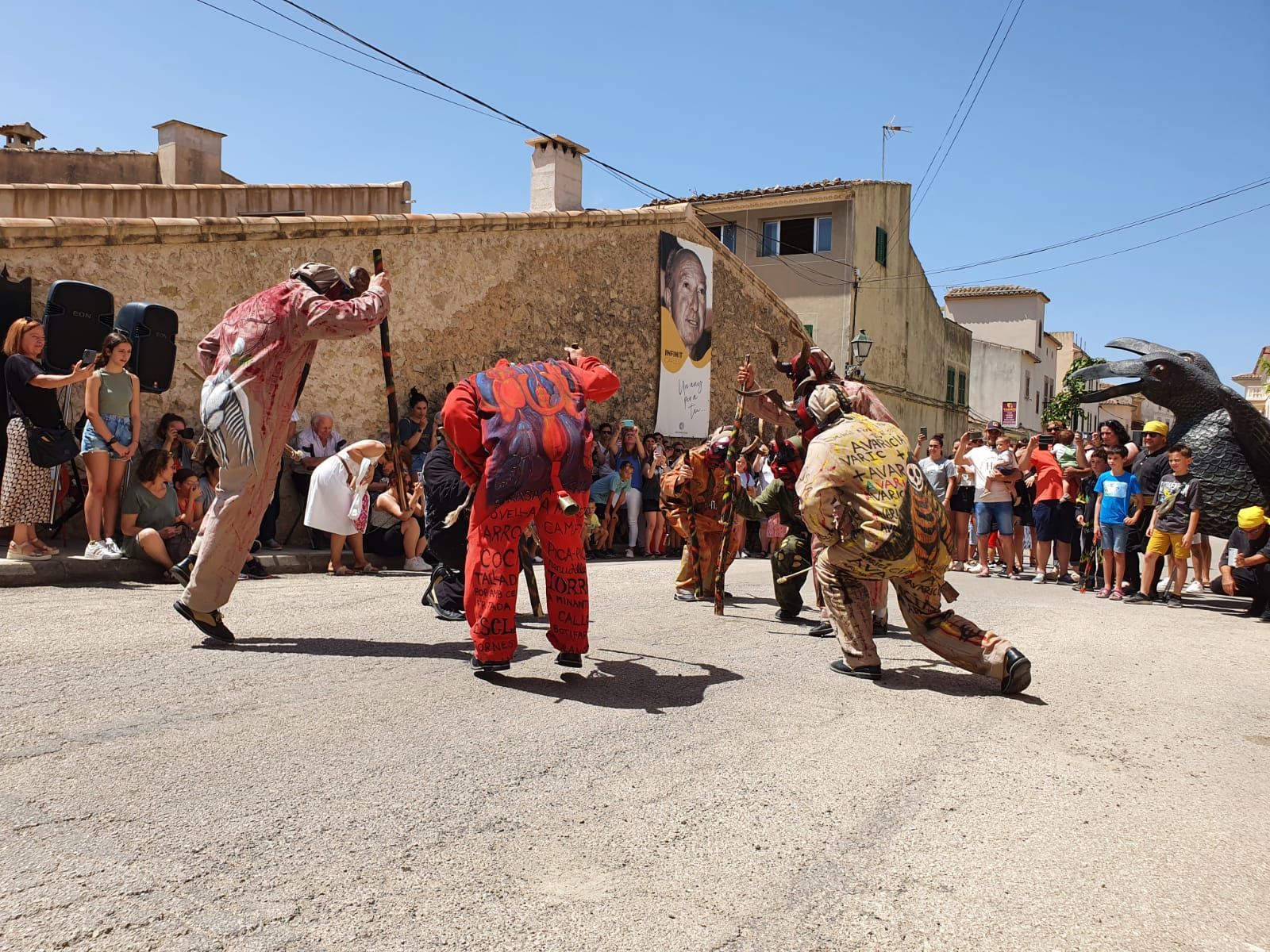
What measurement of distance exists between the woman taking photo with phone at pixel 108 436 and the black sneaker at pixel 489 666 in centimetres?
458

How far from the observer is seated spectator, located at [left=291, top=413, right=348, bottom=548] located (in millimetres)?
11281

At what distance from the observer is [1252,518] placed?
9.65 metres

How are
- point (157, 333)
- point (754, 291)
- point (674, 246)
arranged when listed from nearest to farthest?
point (157, 333) < point (674, 246) < point (754, 291)

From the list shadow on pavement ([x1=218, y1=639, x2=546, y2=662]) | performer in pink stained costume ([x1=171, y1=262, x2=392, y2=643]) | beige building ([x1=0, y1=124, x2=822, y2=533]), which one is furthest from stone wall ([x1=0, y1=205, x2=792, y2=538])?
shadow on pavement ([x1=218, y1=639, x2=546, y2=662])

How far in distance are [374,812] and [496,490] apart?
6.52ft

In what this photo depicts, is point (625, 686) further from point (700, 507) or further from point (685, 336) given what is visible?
point (685, 336)

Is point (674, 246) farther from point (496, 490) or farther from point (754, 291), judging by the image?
point (496, 490)

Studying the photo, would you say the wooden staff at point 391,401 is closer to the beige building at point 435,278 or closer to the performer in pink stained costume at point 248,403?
the performer in pink stained costume at point 248,403

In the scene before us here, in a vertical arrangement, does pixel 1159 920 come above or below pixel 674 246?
below

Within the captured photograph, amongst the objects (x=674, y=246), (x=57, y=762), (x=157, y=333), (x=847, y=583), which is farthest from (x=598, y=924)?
(x=674, y=246)

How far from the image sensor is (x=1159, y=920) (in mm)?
2768

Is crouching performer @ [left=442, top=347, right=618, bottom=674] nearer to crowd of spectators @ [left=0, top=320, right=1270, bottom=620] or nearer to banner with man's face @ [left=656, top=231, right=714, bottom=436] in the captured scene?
crowd of spectators @ [left=0, top=320, right=1270, bottom=620]

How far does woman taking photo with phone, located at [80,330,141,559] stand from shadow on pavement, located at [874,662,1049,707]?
6.13m

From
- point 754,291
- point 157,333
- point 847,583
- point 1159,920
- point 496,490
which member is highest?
point 754,291
